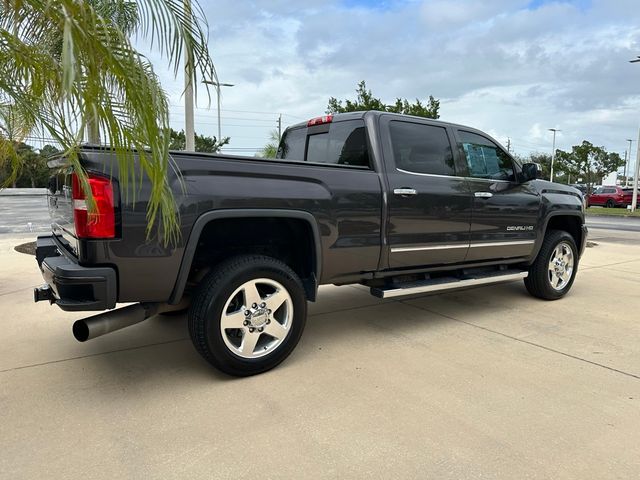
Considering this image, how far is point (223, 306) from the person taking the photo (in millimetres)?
3262

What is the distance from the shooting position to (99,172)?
283cm

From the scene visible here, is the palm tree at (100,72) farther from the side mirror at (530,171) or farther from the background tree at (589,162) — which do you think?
the background tree at (589,162)

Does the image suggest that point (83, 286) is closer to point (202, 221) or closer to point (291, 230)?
point (202, 221)

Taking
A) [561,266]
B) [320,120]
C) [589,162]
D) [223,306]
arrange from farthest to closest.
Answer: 1. [589,162]
2. [561,266]
3. [320,120]
4. [223,306]

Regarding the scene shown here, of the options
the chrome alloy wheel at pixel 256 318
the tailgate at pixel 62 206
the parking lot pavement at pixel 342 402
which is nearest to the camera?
the parking lot pavement at pixel 342 402

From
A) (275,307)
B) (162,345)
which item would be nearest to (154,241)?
(275,307)

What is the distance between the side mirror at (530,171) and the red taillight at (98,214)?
13.4ft

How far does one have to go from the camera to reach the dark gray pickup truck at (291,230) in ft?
9.68

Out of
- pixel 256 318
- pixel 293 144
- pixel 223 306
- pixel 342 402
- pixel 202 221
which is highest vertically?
pixel 293 144

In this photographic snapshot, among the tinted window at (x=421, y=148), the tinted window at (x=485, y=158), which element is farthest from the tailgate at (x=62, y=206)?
the tinted window at (x=485, y=158)

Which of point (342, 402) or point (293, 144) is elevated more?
point (293, 144)

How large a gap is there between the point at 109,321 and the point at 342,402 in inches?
61.8

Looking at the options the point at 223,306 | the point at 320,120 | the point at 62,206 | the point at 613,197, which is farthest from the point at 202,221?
the point at 613,197

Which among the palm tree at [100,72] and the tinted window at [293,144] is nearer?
the palm tree at [100,72]
